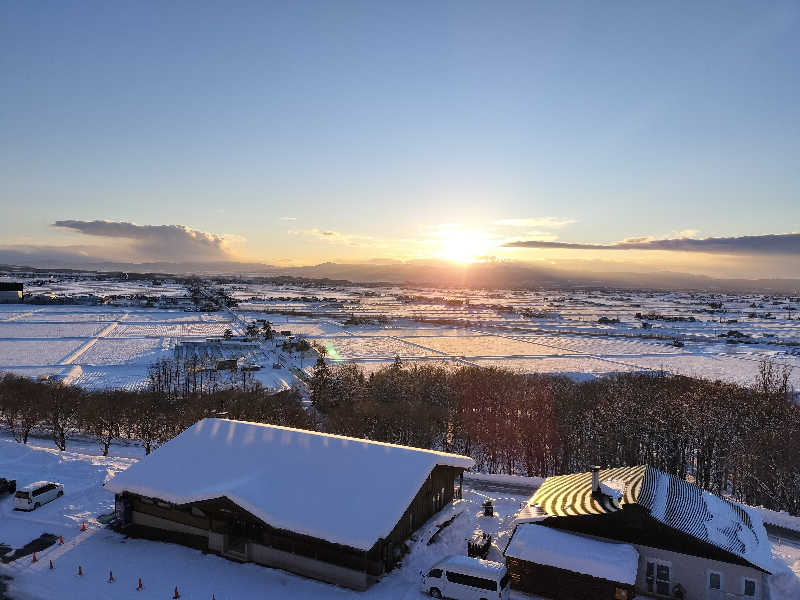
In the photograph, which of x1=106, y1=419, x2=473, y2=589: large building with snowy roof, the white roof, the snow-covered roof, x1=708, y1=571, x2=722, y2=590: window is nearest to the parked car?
x1=106, y1=419, x2=473, y2=589: large building with snowy roof

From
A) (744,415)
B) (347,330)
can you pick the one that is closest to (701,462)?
(744,415)

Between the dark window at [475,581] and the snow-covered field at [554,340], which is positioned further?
the snow-covered field at [554,340]

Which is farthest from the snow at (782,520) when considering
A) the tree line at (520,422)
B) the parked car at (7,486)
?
the parked car at (7,486)

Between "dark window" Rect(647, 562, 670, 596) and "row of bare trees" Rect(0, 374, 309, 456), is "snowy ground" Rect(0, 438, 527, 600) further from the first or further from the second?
"row of bare trees" Rect(0, 374, 309, 456)

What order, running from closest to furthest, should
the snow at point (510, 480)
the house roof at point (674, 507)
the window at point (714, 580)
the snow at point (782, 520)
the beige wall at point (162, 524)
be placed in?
the window at point (714, 580) < the house roof at point (674, 507) < the beige wall at point (162, 524) < the snow at point (782, 520) < the snow at point (510, 480)

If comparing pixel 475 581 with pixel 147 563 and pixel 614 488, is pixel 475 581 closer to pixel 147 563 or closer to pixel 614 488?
pixel 614 488

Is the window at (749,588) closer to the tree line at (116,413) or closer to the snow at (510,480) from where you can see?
the snow at (510,480)

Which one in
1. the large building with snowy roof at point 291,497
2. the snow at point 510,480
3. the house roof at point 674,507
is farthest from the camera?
the snow at point 510,480

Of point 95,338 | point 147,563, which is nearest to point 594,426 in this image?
point 147,563
